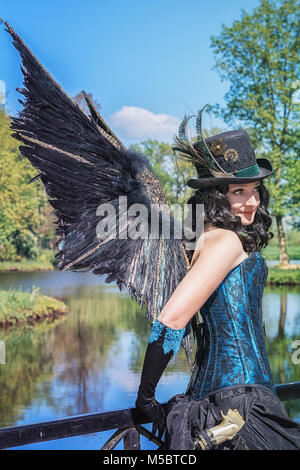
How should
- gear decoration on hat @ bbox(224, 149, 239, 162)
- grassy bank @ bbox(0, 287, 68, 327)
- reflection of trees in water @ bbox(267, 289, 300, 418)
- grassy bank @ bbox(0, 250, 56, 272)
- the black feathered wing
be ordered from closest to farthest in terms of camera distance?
1. gear decoration on hat @ bbox(224, 149, 239, 162)
2. the black feathered wing
3. reflection of trees in water @ bbox(267, 289, 300, 418)
4. grassy bank @ bbox(0, 287, 68, 327)
5. grassy bank @ bbox(0, 250, 56, 272)

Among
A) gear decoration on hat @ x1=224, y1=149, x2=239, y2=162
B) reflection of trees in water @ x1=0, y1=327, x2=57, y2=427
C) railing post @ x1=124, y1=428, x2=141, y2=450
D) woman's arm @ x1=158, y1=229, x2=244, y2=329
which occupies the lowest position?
reflection of trees in water @ x1=0, y1=327, x2=57, y2=427

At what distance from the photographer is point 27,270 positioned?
35062mm

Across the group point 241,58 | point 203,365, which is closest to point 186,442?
point 203,365

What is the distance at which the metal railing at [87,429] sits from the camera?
1792mm

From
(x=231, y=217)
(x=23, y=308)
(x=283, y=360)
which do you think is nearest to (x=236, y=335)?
(x=231, y=217)

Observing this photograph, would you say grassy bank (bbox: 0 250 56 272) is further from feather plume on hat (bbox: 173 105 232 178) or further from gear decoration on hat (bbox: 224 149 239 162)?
gear decoration on hat (bbox: 224 149 239 162)

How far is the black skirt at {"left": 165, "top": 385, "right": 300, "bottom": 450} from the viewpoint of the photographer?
1.65 meters

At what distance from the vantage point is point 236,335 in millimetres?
1767

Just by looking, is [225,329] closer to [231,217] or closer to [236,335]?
[236,335]

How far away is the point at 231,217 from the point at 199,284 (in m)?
0.30

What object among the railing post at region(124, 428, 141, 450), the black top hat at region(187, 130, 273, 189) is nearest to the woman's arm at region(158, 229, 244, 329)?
the black top hat at region(187, 130, 273, 189)

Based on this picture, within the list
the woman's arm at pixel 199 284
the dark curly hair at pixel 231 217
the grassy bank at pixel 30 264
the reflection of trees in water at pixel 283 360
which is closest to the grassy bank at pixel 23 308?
the reflection of trees in water at pixel 283 360

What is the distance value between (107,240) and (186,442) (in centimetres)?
76
